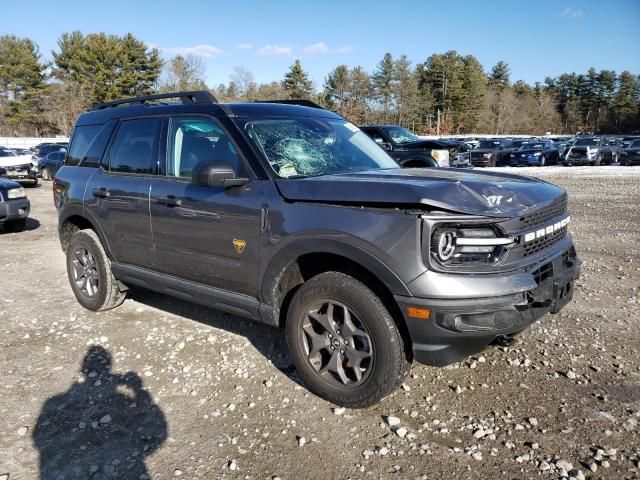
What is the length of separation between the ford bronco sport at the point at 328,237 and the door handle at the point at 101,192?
15 mm

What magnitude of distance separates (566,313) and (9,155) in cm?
2195

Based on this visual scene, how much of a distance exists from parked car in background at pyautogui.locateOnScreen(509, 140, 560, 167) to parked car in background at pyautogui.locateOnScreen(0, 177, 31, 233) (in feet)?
84.6

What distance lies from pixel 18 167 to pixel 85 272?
17.1 meters

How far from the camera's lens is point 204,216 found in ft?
11.7

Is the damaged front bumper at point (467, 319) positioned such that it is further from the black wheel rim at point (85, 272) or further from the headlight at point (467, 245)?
the black wheel rim at point (85, 272)

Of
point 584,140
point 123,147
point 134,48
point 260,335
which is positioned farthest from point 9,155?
point 134,48

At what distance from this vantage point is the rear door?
412 cm

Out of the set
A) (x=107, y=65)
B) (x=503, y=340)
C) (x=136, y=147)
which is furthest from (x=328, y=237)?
(x=107, y=65)

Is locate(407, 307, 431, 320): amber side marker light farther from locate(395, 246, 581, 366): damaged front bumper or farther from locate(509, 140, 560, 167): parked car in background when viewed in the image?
locate(509, 140, 560, 167): parked car in background

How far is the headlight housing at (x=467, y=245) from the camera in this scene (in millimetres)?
2617

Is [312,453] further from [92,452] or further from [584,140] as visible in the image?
[584,140]

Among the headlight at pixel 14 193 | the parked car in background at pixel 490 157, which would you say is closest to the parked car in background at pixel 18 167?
the headlight at pixel 14 193

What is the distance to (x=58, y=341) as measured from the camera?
426 cm

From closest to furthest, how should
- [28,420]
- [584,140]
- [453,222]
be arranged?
[453,222] → [28,420] → [584,140]
